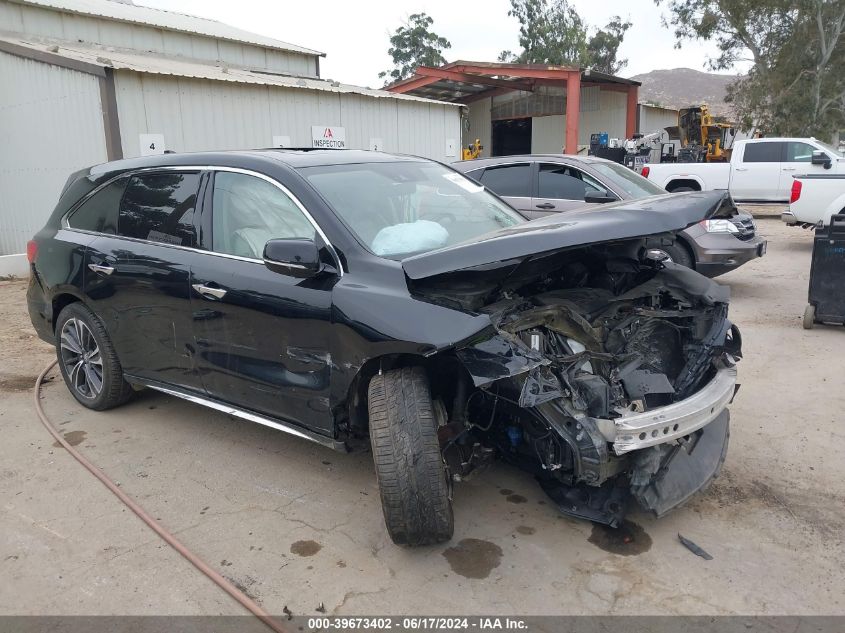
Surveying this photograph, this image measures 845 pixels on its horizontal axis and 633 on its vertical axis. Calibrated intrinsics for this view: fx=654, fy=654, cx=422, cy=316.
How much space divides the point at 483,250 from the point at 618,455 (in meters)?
1.09

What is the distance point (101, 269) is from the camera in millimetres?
4410

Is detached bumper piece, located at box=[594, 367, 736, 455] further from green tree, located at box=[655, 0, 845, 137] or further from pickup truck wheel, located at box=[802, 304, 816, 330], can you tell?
green tree, located at box=[655, 0, 845, 137]

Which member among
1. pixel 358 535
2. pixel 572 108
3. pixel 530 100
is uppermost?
pixel 530 100

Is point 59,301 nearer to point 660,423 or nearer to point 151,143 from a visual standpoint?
point 660,423

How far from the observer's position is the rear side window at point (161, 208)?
4059mm

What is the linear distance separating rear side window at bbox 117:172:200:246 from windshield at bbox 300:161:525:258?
2.91 feet

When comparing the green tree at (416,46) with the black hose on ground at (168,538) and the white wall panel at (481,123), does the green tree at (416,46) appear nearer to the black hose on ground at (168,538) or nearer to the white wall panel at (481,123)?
the white wall panel at (481,123)

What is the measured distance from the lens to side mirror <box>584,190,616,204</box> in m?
7.49

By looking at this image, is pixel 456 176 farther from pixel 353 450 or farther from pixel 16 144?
pixel 16 144

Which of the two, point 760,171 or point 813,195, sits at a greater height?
point 760,171

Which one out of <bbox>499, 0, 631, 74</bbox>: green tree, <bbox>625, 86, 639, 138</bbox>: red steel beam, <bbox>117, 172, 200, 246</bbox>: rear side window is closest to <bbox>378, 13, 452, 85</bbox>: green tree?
<bbox>499, 0, 631, 74</bbox>: green tree

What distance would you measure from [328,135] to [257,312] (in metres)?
10.0

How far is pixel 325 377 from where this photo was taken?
3.31m

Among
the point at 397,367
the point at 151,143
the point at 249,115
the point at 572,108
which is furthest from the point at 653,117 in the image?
the point at 397,367
